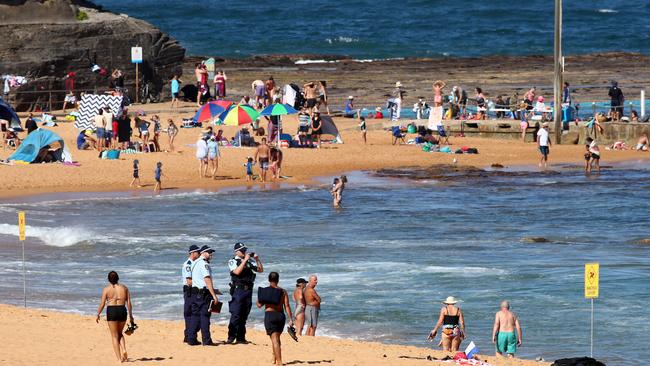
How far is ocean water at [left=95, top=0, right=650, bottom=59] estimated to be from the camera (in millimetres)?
87500

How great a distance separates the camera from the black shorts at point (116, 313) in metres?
16.0

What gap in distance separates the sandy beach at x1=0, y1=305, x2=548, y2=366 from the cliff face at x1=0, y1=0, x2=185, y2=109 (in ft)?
91.7

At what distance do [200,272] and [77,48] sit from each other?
105 ft

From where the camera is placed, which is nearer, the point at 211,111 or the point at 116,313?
the point at 116,313

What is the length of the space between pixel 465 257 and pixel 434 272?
1838 millimetres

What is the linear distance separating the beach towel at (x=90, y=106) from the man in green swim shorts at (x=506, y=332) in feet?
79.6

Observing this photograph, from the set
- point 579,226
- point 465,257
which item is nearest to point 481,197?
point 579,226

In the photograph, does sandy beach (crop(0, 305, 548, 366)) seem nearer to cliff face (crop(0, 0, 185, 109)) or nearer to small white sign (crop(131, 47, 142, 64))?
small white sign (crop(131, 47, 142, 64))

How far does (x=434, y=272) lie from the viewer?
2431 centimetres

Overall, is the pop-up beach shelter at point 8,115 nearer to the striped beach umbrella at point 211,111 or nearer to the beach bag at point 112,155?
the beach bag at point 112,155

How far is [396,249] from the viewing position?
2684 centimetres

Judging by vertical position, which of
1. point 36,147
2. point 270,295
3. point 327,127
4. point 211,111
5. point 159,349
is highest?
point 211,111

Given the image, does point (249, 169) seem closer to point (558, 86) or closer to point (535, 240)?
point (535, 240)

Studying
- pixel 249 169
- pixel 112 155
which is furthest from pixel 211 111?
pixel 249 169
